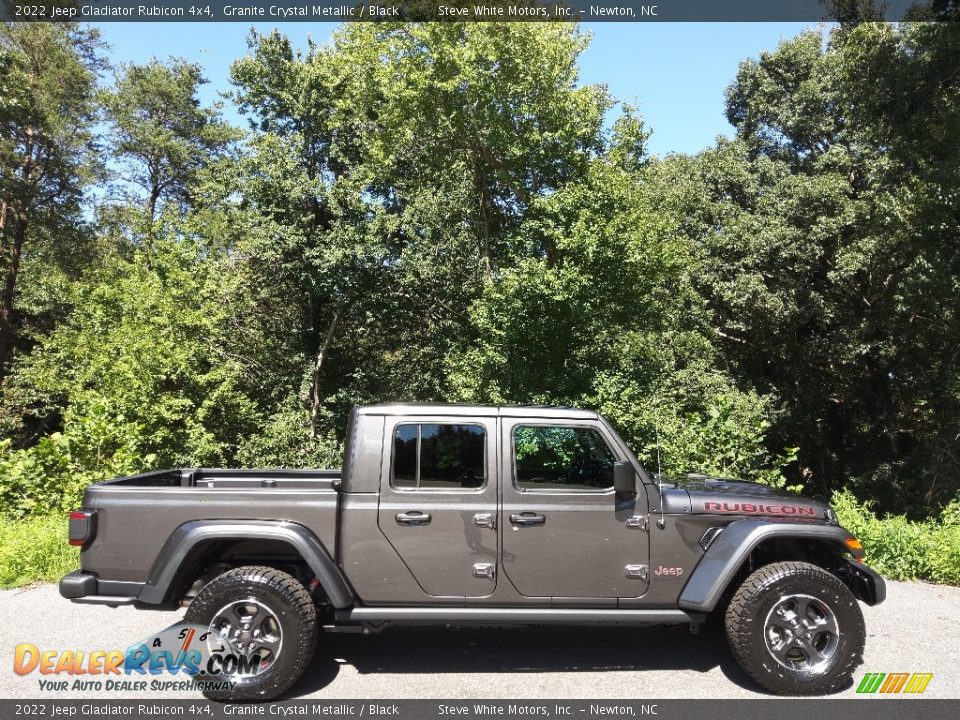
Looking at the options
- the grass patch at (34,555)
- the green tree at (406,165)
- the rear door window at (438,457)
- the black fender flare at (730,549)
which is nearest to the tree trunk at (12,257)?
the green tree at (406,165)

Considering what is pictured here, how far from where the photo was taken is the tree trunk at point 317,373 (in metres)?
18.9

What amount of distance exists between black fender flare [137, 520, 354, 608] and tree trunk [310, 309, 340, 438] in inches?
580

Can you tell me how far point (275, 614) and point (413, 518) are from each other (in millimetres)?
977

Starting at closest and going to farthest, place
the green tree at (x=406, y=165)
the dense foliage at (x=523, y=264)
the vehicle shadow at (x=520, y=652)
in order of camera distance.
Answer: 1. the vehicle shadow at (x=520, y=652)
2. the dense foliage at (x=523, y=264)
3. the green tree at (x=406, y=165)

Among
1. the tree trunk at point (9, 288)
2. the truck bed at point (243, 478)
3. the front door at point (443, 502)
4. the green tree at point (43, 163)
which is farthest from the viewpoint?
the tree trunk at point (9, 288)

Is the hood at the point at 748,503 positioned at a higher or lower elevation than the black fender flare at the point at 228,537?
higher

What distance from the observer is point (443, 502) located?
14.2 ft

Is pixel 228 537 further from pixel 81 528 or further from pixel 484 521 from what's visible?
pixel 484 521

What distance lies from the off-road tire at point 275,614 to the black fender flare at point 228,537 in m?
0.20

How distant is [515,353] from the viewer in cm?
1445

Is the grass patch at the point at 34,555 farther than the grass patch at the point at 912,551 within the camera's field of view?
No

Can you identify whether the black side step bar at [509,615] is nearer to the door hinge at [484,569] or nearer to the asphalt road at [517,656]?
the door hinge at [484,569]

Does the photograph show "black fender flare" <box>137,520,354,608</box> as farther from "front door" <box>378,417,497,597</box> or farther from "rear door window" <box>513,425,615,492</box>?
"rear door window" <box>513,425,615,492</box>

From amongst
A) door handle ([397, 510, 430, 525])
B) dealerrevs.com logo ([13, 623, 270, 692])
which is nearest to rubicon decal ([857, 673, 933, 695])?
door handle ([397, 510, 430, 525])
